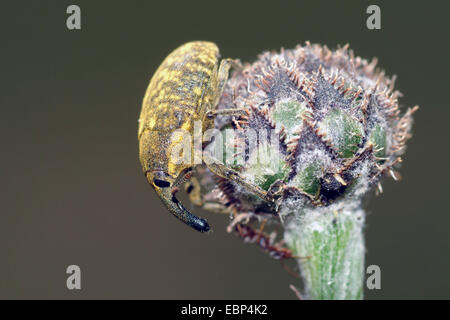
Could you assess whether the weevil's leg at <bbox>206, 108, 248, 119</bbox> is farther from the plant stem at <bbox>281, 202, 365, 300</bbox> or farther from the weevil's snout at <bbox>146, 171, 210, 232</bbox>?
the plant stem at <bbox>281, 202, 365, 300</bbox>

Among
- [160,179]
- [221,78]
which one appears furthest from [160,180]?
→ [221,78]

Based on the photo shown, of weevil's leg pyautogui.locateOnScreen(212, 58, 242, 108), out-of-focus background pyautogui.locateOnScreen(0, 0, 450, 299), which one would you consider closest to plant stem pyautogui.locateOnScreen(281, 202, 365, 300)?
weevil's leg pyautogui.locateOnScreen(212, 58, 242, 108)

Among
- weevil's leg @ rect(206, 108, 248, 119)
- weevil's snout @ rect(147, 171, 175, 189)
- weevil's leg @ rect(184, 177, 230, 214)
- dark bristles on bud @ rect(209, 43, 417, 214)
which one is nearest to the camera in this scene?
dark bristles on bud @ rect(209, 43, 417, 214)

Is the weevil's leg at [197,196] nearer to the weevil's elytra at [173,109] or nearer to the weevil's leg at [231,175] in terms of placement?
the weevil's elytra at [173,109]

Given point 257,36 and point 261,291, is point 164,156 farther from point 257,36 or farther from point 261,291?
point 257,36

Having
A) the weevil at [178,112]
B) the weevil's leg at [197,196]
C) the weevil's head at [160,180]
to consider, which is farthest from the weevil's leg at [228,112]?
the weevil's leg at [197,196]

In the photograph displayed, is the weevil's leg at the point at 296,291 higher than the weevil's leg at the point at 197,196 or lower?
lower
